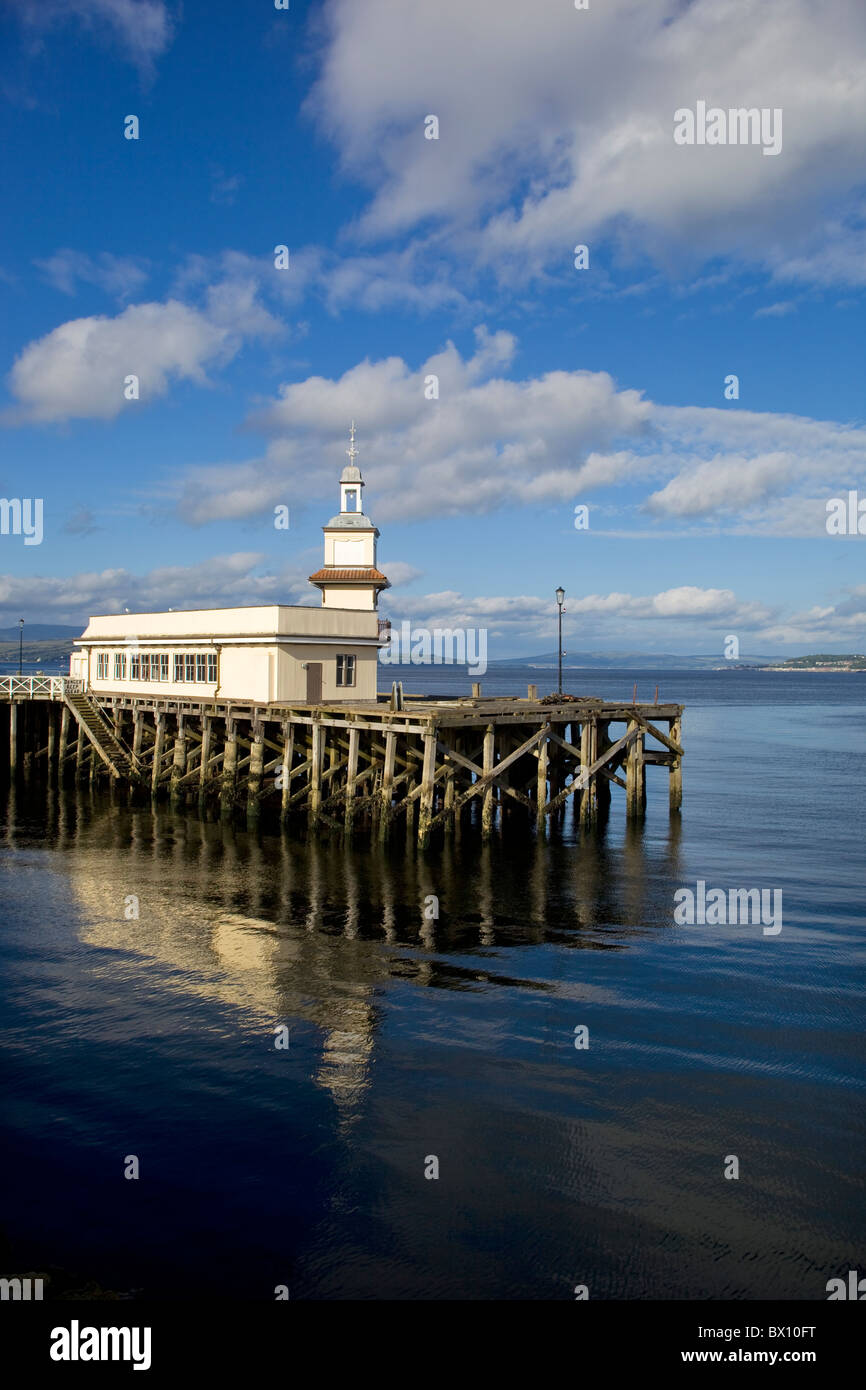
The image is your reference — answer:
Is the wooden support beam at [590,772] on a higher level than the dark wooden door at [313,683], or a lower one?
lower

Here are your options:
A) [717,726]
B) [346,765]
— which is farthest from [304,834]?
[717,726]

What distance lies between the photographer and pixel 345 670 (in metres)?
34.7

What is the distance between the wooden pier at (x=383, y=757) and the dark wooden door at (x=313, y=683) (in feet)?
4.11

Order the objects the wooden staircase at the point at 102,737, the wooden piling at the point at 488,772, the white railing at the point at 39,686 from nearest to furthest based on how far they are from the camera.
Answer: the wooden piling at the point at 488,772 < the wooden staircase at the point at 102,737 < the white railing at the point at 39,686

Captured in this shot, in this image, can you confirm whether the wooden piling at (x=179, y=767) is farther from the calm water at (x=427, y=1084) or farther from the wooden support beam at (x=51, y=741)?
the calm water at (x=427, y=1084)

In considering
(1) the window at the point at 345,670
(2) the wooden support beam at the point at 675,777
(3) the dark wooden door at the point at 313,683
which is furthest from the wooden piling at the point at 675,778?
(3) the dark wooden door at the point at 313,683

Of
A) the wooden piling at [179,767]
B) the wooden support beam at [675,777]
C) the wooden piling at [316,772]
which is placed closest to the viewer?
the wooden piling at [316,772]

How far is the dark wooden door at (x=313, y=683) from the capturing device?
3375cm

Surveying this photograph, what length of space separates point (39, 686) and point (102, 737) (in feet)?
18.6

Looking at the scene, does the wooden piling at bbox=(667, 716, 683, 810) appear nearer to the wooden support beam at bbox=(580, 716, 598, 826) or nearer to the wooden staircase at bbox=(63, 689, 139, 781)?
the wooden support beam at bbox=(580, 716, 598, 826)

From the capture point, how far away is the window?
34.5m

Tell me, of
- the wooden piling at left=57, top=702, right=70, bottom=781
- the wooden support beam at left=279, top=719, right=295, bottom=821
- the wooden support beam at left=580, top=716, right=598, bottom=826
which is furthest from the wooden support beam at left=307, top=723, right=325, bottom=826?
the wooden piling at left=57, top=702, right=70, bottom=781
